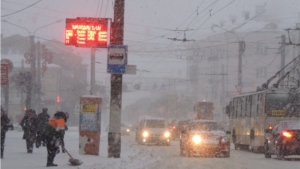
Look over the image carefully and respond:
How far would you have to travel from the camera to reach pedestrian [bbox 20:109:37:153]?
2462 cm

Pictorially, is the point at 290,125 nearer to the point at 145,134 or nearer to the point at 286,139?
the point at 286,139

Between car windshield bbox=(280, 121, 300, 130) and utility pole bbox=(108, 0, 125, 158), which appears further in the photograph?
car windshield bbox=(280, 121, 300, 130)

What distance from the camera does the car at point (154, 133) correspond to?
4038 centimetres

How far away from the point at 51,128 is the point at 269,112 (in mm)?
16350

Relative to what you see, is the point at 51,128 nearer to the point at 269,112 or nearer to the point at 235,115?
the point at 269,112

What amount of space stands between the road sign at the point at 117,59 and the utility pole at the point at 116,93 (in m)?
0.38

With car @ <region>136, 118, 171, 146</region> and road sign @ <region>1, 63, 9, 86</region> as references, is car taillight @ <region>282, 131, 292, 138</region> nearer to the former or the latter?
road sign @ <region>1, 63, 9, 86</region>

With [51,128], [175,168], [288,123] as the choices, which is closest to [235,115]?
[288,123]

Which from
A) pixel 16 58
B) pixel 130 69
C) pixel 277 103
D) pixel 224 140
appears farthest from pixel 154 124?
pixel 16 58

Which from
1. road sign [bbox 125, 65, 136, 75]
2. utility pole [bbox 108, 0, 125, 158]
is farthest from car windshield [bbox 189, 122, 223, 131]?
road sign [bbox 125, 65, 136, 75]

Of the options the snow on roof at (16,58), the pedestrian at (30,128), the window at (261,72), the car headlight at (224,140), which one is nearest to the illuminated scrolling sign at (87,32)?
the pedestrian at (30,128)

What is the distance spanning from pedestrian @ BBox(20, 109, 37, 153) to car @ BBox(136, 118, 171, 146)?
51.8 ft

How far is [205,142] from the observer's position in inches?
986

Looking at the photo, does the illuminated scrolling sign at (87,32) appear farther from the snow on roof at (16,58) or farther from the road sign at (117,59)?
the snow on roof at (16,58)
